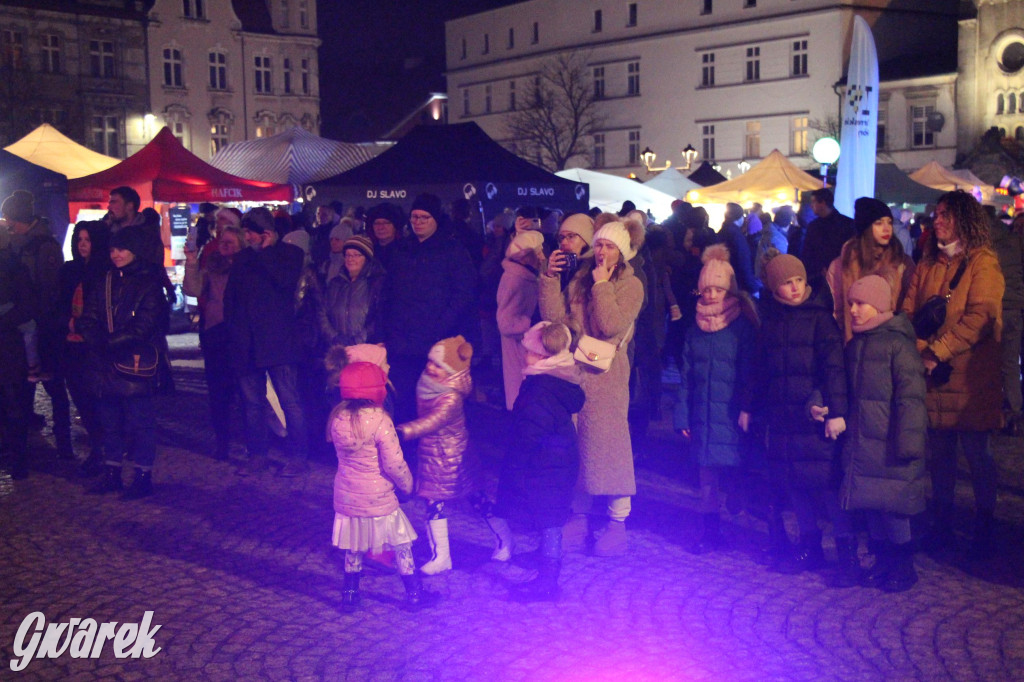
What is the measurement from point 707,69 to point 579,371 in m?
58.8

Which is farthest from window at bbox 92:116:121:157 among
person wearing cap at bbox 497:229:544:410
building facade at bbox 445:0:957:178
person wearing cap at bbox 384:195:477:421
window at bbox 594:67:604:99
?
person wearing cap at bbox 497:229:544:410

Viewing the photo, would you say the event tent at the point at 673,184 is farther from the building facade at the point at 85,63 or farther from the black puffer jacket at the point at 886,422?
the building facade at the point at 85,63

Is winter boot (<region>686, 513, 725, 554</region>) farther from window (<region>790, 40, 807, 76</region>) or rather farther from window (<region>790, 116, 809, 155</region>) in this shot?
window (<region>790, 40, 807, 76</region>)

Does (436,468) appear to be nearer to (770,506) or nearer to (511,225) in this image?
(770,506)

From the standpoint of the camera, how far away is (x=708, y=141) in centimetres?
6203

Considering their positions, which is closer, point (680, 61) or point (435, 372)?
point (435, 372)

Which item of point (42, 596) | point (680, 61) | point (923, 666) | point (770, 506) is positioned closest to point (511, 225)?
point (770, 506)

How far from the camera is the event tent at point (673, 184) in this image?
84.2 ft

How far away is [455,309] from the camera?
25.2 feet

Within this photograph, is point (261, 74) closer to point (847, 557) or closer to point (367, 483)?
point (367, 483)

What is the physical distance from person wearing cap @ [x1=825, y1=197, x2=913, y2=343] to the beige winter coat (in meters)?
1.17

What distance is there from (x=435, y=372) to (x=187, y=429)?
17.6ft

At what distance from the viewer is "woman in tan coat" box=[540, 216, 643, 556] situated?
6379 mm

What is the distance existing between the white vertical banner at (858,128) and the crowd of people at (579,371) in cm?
343
